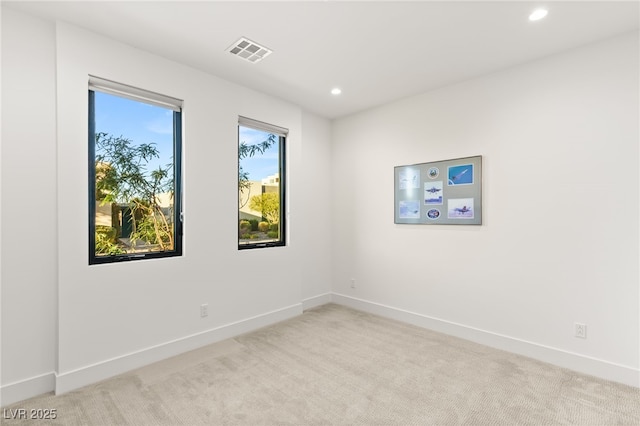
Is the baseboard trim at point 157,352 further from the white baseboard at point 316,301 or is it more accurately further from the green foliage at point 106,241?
the green foliage at point 106,241

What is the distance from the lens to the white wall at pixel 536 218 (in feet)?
8.14

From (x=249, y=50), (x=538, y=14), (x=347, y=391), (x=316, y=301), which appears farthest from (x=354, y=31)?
(x=316, y=301)

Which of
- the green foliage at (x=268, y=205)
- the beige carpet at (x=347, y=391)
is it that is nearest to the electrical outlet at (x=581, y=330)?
the beige carpet at (x=347, y=391)

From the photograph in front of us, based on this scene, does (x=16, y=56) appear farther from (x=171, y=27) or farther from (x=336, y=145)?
(x=336, y=145)

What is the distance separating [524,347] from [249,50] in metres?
3.73

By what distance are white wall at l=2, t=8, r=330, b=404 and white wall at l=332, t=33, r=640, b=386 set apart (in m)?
2.08

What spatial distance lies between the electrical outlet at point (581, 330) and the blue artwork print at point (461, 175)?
5.14ft

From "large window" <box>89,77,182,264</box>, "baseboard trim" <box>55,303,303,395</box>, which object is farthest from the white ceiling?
"baseboard trim" <box>55,303,303,395</box>

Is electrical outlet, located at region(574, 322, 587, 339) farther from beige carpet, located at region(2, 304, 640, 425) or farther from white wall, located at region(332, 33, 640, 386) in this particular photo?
beige carpet, located at region(2, 304, 640, 425)

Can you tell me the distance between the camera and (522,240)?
296 cm

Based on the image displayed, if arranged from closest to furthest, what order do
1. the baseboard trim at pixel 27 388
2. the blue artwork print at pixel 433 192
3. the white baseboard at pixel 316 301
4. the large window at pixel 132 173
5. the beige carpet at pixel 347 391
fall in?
the beige carpet at pixel 347 391 < the baseboard trim at pixel 27 388 < the large window at pixel 132 173 < the blue artwork print at pixel 433 192 < the white baseboard at pixel 316 301

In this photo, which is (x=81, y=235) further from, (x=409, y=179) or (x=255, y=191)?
(x=409, y=179)

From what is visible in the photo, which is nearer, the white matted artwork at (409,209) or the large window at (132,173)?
the large window at (132,173)

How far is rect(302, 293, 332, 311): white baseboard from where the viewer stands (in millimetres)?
4316
